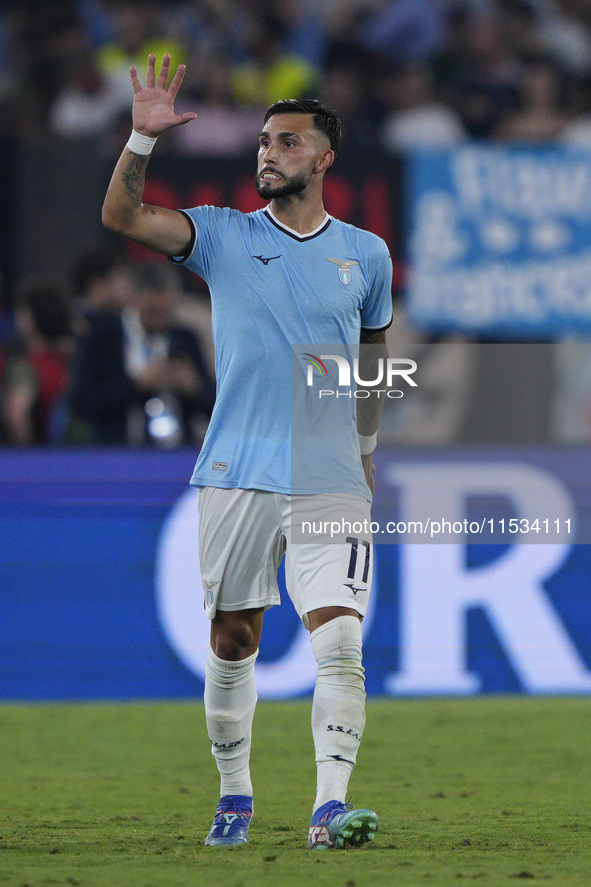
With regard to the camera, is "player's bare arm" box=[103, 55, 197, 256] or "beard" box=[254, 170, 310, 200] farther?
"beard" box=[254, 170, 310, 200]

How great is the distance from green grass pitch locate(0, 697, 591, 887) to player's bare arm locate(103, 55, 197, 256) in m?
1.73

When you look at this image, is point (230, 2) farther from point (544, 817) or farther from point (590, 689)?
point (544, 817)

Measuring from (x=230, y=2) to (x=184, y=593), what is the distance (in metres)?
6.40

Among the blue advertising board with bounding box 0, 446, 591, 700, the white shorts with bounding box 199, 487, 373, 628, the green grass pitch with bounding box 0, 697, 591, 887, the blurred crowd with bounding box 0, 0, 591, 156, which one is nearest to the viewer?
the green grass pitch with bounding box 0, 697, 591, 887

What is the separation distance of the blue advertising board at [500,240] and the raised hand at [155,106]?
541cm

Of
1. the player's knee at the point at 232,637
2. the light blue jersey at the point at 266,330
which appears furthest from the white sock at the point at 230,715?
the light blue jersey at the point at 266,330

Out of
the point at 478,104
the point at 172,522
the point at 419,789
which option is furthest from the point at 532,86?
the point at 419,789

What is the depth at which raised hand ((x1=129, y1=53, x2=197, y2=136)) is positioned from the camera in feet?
13.1

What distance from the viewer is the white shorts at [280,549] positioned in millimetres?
4039

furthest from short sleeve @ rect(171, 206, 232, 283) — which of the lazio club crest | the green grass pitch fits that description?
the green grass pitch

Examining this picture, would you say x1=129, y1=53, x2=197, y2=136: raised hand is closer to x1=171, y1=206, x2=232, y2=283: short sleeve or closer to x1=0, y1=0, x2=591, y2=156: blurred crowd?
x1=171, y1=206, x2=232, y2=283: short sleeve

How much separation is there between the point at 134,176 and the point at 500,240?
19.2 ft

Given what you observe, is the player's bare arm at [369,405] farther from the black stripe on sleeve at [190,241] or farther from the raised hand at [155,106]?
the raised hand at [155,106]

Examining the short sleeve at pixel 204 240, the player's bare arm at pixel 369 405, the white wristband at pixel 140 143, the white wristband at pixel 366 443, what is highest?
the white wristband at pixel 140 143
